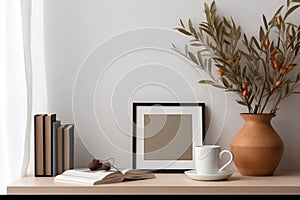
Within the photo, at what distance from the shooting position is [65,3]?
8.39 ft

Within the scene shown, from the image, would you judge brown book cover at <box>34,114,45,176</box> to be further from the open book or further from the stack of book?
the open book

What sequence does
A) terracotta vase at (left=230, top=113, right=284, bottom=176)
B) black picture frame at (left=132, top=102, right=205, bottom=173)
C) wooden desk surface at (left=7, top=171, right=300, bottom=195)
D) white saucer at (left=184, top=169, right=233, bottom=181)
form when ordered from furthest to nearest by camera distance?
1. black picture frame at (left=132, top=102, right=205, bottom=173)
2. terracotta vase at (left=230, top=113, right=284, bottom=176)
3. white saucer at (left=184, top=169, right=233, bottom=181)
4. wooden desk surface at (left=7, top=171, right=300, bottom=195)

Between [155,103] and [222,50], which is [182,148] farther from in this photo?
[222,50]

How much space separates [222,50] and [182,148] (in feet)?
1.38

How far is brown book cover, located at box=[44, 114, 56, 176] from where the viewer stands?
2.39m

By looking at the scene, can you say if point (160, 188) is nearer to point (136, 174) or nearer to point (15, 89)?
point (136, 174)

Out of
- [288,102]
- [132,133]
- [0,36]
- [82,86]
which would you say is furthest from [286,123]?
[0,36]

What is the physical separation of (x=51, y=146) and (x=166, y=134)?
462 millimetres

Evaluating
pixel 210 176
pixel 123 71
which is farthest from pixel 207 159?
pixel 123 71

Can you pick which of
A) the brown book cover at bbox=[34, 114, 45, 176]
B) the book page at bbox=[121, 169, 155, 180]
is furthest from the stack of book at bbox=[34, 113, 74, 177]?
the book page at bbox=[121, 169, 155, 180]

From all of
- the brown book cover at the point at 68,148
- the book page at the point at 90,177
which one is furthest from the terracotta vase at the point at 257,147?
the brown book cover at the point at 68,148

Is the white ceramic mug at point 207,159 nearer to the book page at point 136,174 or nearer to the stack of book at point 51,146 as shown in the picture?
the book page at point 136,174

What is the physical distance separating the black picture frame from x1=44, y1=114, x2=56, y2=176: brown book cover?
335mm

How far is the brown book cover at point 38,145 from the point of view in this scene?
2.39 metres
